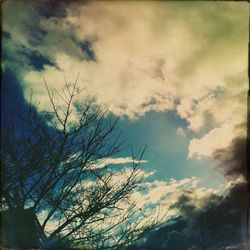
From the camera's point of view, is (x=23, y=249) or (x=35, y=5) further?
(x=35, y=5)

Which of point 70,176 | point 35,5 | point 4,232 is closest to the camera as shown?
point 4,232

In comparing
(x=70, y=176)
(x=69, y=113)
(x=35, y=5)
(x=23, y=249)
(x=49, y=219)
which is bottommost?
(x=23, y=249)

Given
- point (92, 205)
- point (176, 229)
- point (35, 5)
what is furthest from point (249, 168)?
point (35, 5)

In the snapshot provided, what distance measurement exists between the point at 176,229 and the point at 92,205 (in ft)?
4.22

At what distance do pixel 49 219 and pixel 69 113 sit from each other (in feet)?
5.07

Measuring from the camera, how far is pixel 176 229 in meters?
6.45

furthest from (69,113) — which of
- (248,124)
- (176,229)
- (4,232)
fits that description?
(248,124)

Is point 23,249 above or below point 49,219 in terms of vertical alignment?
below

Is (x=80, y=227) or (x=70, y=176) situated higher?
(x=70, y=176)

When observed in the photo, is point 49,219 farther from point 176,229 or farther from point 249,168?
point 249,168

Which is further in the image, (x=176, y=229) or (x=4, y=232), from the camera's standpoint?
(x=176, y=229)

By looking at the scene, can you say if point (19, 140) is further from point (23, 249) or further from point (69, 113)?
point (23, 249)

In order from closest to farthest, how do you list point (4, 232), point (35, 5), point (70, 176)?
1. point (4, 232)
2. point (35, 5)
3. point (70, 176)

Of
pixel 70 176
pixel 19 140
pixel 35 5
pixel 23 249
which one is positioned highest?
pixel 35 5
